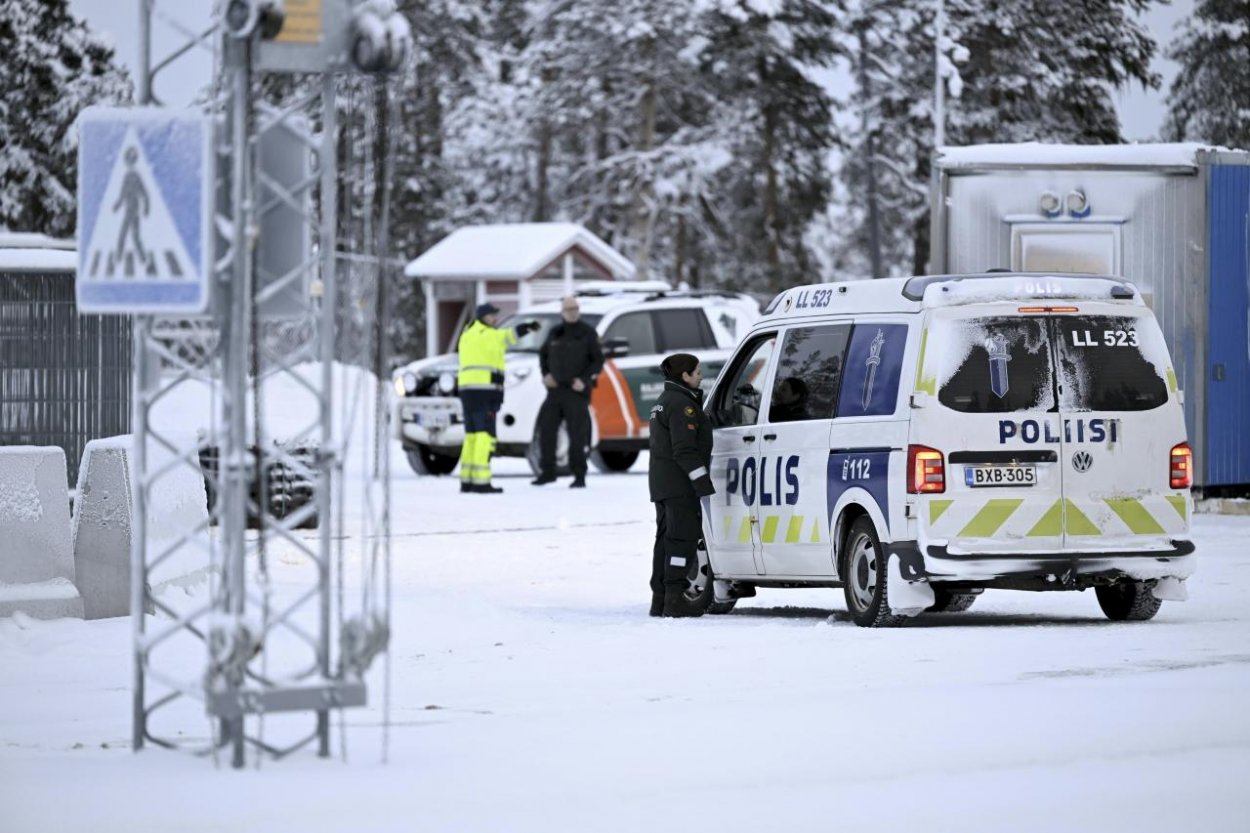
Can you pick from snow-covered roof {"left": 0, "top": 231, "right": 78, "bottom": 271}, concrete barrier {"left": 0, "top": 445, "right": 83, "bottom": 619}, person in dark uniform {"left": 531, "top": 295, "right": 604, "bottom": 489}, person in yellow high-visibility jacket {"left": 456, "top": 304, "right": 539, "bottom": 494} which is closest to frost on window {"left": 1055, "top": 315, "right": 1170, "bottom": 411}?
concrete barrier {"left": 0, "top": 445, "right": 83, "bottom": 619}

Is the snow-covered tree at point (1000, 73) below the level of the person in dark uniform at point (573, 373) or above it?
above

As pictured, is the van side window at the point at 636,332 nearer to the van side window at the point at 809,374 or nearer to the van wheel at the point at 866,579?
the van side window at the point at 809,374

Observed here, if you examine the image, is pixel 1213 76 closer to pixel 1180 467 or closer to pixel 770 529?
pixel 770 529

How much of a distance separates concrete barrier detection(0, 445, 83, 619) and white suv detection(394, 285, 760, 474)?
41.0 feet

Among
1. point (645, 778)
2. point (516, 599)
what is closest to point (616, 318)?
point (516, 599)

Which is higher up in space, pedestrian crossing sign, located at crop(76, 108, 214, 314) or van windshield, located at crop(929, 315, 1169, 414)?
pedestrian crossing sign, located at crop(76, 108, 214, 314)

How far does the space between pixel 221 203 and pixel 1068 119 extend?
54225mm

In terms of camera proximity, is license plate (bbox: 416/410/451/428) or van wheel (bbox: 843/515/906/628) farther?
license plate (bbox: 416/410/451/428)

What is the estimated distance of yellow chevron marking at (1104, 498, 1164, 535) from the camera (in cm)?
1253

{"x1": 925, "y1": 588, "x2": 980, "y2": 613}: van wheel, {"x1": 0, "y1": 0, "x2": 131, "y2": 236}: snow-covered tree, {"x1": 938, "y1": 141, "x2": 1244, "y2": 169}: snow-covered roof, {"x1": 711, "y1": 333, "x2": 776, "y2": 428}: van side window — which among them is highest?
{"x1": 0, "y1": 0, "x2": 131, "y2": 236}: snow-covered tree

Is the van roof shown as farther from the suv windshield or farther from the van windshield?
the suv windshield

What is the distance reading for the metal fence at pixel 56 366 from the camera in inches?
573

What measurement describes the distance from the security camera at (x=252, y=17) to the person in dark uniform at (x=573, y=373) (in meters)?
16.5

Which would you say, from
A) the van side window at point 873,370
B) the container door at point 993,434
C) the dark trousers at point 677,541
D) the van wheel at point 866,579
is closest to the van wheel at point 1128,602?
the container door at point 993,434
